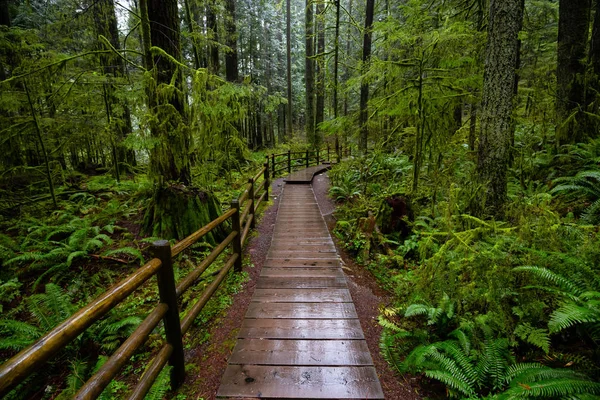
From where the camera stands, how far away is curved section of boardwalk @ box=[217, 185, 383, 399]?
2518 millimetres

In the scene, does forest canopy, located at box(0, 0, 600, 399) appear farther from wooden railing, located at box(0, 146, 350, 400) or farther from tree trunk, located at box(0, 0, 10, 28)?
wooden railing, located at box(0, 146, 350, 400)

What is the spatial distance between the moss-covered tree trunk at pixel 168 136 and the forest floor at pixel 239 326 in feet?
4.83

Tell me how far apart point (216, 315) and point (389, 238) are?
383 cm

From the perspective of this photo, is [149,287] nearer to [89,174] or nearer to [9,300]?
[9,300]

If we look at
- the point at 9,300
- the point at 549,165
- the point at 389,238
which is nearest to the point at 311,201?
the point at 389,238

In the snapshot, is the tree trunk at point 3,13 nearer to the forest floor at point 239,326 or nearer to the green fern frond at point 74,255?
the green fern frond at point 74,255

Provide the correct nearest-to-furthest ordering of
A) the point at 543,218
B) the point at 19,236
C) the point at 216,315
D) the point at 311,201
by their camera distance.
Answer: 1. the point at 543,218
2. the point at 216,315
3. the point at 19,236
4. the point at 311,201

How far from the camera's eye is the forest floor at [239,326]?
2.58m

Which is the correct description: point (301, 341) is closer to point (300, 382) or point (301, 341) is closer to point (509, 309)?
point (300, 382)

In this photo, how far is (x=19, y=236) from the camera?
5.70m

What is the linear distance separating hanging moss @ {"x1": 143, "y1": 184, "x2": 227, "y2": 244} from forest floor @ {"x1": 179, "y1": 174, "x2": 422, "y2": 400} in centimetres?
125

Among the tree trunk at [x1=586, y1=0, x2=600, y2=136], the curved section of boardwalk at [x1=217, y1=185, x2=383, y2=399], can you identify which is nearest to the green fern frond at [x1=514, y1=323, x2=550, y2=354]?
the curved section of boardwalk at [x1=217, y1=185, x2=383, y2=399]

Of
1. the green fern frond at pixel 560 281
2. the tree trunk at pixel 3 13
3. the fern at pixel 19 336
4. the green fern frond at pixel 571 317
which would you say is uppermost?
the tree trunk at pixel 3 13

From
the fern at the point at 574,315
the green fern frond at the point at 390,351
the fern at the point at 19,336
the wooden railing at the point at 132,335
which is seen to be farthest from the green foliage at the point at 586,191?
the fern at the point at 19,336
